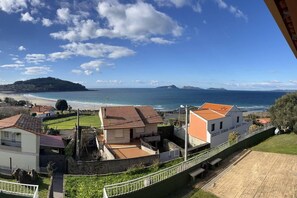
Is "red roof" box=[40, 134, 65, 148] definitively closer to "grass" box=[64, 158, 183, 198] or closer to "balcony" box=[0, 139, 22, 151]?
"balcony" box=[0, 139, 22, 151]

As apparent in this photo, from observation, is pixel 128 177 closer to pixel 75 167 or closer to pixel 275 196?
pixel 75 167

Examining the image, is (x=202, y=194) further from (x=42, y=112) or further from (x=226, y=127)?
(x=42, y=112)

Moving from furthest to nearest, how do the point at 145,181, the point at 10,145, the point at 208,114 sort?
1. the point at 208,114
2. the point at 10,145
3. the point at 145,181

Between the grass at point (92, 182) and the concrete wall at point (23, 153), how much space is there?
4408 mm

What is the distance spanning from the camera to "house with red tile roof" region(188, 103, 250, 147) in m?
31.7

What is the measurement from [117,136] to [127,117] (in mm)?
3128

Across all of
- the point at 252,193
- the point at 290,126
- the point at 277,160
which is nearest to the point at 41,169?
the point at 252,193

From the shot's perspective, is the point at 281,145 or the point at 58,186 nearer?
the point at 58,186

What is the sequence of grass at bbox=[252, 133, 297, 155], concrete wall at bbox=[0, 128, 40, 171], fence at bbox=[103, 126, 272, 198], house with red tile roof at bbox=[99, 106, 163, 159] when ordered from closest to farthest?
fence at bbox=[103, 126, 272, 198] < concrete wall at bbox=[0, 128, 40, 171] < grass at bbox=[252, 133, 297, 155] < house with red tile roof at bbox=[99, 106, 163, 159]

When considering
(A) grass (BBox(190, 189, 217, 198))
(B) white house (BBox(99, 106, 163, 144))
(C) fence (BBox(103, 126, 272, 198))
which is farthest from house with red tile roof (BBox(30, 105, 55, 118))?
(A) grass (BBox(190, 189, 217, 198))

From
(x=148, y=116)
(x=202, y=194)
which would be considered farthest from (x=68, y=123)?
(x=202, y=194)

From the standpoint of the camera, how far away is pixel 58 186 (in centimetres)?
1788

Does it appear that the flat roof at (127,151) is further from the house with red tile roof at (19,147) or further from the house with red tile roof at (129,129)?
the house with red tile roof at (19,147)

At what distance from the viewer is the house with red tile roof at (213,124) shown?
1248 inches
